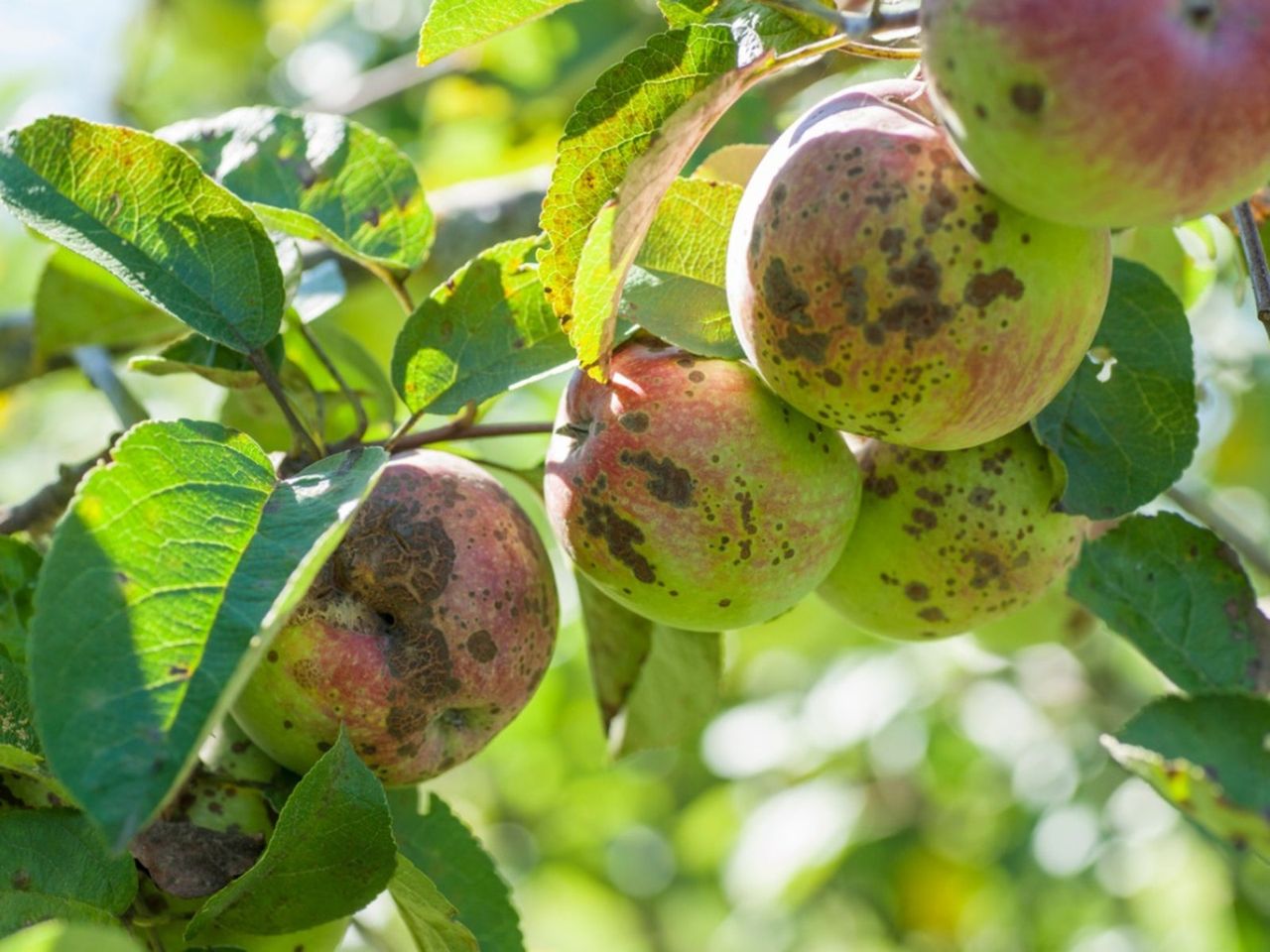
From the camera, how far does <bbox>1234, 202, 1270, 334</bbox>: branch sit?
1046 millimetres

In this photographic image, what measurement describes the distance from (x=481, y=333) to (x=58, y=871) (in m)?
0.59

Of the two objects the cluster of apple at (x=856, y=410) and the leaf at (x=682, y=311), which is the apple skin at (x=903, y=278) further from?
the leaf at (x=682, y=311)

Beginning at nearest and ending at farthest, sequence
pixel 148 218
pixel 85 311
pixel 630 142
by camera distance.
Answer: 1. pixel 630 142
2. pixel 148 218
3. pixel 85 311

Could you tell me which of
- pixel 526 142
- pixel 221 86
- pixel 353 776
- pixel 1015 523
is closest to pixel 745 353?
pixel 1015 523

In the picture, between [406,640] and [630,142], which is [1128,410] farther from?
[406,640]

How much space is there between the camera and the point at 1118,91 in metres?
0.79

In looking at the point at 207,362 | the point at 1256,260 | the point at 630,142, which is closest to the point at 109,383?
the point at 207,362

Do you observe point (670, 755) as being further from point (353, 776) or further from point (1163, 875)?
point (353, 776)

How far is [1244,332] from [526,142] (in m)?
1.52

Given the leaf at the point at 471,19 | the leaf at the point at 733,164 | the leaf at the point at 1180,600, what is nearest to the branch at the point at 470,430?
the leaf at the point at 733,164

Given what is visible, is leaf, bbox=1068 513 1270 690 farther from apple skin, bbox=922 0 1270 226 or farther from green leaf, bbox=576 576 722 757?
apple skin, bbox=922 0 1270 226

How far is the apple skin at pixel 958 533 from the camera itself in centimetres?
126

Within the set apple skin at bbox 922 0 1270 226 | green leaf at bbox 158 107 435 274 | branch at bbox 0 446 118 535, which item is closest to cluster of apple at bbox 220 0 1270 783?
apple skin at bbox 922 0 1270 226

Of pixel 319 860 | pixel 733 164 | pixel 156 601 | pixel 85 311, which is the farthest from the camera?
pixel 85 311
